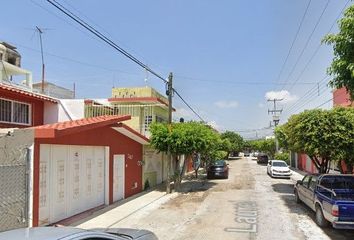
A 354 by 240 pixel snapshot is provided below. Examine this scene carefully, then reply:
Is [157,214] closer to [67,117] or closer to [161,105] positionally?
[67,117]

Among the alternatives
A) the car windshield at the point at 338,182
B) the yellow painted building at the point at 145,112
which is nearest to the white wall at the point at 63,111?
the yellow painted building at the point at 145,112

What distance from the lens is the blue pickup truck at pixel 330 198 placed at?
36.2 feet

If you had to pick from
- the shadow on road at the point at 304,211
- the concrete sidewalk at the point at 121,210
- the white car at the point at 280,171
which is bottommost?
the shadow on road at the point at 304,211

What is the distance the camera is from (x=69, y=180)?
14172 millimetres

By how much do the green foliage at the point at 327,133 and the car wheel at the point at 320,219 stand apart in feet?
17.8

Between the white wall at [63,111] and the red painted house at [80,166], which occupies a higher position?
the white wall at [63,111]

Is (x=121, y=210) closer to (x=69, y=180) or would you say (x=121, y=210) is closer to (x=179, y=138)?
(x=69, y=180)

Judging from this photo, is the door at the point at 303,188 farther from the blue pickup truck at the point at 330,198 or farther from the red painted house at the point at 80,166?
the red painted house at the point at 80,166

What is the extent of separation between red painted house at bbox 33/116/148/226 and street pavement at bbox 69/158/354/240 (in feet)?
2.67

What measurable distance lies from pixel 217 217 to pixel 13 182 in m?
7.43

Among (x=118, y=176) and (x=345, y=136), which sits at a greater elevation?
(x=345, y=136)

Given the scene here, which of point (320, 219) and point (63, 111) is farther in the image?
point (63, 111)

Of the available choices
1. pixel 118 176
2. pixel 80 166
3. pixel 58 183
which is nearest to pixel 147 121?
pixel 118 176

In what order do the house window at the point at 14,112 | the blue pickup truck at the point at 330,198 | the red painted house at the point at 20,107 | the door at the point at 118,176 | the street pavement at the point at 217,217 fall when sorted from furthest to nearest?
1. the door at the point at 118,176
2. the house window at the point at 14,112
3. the red painted house at the point at 20,107
4. the street pavement at the point at 217,217
5. the blue pickup truck at the point at 330,198
